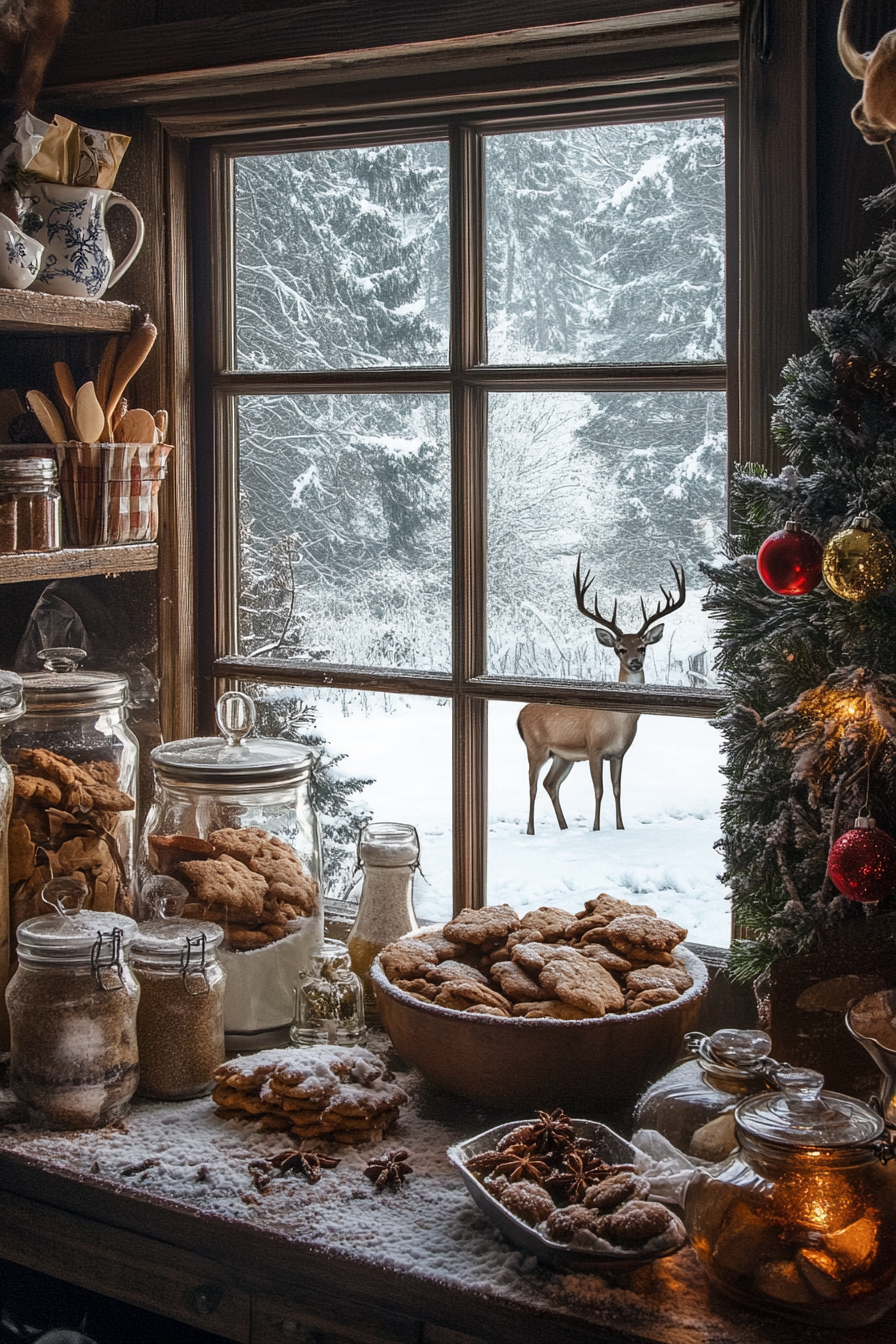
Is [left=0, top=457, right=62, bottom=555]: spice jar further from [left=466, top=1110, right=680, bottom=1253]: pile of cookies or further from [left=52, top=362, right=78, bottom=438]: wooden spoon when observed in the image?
[left=466, top=1110, right=680, bottom=1253]: pile of cookies

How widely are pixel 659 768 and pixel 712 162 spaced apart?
0.71 metres

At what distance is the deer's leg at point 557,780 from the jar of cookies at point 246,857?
306 mm

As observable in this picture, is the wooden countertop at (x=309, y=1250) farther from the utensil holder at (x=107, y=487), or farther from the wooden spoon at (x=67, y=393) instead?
the wooden spoon at (x=67, y=393)

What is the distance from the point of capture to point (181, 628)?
5.97 feet

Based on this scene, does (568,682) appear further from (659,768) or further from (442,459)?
(442,459)

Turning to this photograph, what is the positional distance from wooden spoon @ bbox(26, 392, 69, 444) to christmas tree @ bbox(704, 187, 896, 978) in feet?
2.75

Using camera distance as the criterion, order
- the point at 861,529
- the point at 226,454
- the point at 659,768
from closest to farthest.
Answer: the point at 861,529
the point at 659,768
the point at 226,454

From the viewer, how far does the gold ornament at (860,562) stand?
1087 millimetres

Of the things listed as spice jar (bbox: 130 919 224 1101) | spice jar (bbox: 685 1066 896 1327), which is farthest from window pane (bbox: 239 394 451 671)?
spice jar (bbox: 685 1066 896 1327)

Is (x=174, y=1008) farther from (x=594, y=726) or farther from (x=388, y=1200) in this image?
(x=594, y=726)

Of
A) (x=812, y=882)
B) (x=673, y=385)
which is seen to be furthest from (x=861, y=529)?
(x=673, y=385)

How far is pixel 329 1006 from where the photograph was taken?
4.75 ft

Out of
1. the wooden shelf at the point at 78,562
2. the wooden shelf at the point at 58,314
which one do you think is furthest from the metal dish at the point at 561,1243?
the wooden shelf at the point at 58,314

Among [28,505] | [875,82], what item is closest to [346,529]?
[28,505]
